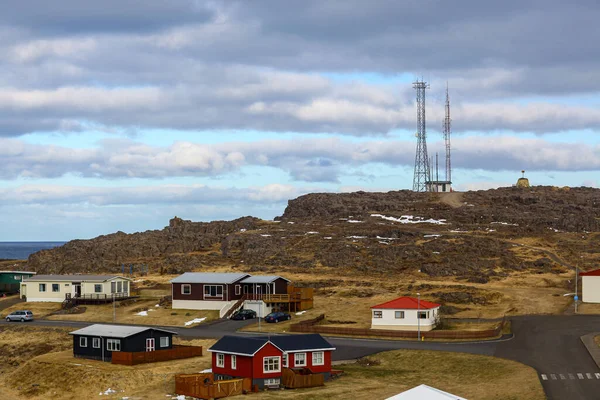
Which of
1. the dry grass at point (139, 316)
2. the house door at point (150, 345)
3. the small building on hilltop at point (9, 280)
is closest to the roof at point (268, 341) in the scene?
the house door at point (150, 345)

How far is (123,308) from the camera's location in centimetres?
10088

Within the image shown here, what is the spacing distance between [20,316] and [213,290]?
2247 cm

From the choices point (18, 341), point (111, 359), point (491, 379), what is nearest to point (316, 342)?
point (491, 379)

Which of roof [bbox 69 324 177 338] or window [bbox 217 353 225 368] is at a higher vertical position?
roof [bbox 69 324 177 338]

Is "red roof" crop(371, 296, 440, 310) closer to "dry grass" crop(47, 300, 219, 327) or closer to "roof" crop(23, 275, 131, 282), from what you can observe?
"dry grass" crop(47, 300, 219, 327)

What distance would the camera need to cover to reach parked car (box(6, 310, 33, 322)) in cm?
9544

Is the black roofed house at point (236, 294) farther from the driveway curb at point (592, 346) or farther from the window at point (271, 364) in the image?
the driveway curb at point (592, 346)

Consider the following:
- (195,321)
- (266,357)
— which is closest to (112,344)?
(266,357)

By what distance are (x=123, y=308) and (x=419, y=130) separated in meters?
88.6

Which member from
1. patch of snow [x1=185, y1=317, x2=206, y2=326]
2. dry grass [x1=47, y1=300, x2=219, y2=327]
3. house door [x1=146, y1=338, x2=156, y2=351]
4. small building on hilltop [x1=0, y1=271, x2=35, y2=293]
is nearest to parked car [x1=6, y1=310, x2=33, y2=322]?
dry grass [x1=47, y1=300, x2=219, y2=327]

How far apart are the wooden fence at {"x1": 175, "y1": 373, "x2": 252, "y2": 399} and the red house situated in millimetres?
1338

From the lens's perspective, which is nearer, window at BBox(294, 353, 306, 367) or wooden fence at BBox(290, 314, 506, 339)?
window at BBox(294, 353, 306, 367)

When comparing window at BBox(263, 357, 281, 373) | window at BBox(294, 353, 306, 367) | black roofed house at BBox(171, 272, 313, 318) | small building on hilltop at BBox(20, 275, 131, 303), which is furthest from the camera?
small building on hilltop at BBox(20, 275, 131, 303)

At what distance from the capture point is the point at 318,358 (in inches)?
2438
